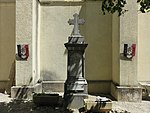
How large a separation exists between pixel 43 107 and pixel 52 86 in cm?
330

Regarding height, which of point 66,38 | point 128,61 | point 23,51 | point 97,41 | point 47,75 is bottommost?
point 47,75

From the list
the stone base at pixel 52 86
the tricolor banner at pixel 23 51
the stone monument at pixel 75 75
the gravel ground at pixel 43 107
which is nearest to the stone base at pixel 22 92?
the gravel ground at pixel 43 107

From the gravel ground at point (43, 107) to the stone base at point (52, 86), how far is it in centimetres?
213

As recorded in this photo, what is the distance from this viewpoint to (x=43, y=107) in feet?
29.3

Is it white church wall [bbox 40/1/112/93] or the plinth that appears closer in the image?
the plinth

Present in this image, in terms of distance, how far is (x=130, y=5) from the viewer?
10.4 m

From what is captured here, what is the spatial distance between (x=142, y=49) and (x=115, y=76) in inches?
72.8

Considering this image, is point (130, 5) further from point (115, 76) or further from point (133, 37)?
point (115, 76)

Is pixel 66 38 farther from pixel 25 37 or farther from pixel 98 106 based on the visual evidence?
pixel 98 106

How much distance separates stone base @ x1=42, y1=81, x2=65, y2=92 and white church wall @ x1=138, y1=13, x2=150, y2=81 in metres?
3.40

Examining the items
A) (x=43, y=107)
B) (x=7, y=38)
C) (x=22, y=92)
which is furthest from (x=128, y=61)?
(x=7, y=38)

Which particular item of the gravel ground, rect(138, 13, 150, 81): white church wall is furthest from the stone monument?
rect(138, 13, 150, 81): white church wall

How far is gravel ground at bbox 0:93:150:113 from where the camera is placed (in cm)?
859

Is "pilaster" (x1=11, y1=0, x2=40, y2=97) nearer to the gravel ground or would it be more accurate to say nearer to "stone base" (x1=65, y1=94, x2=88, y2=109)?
the gravel ground
